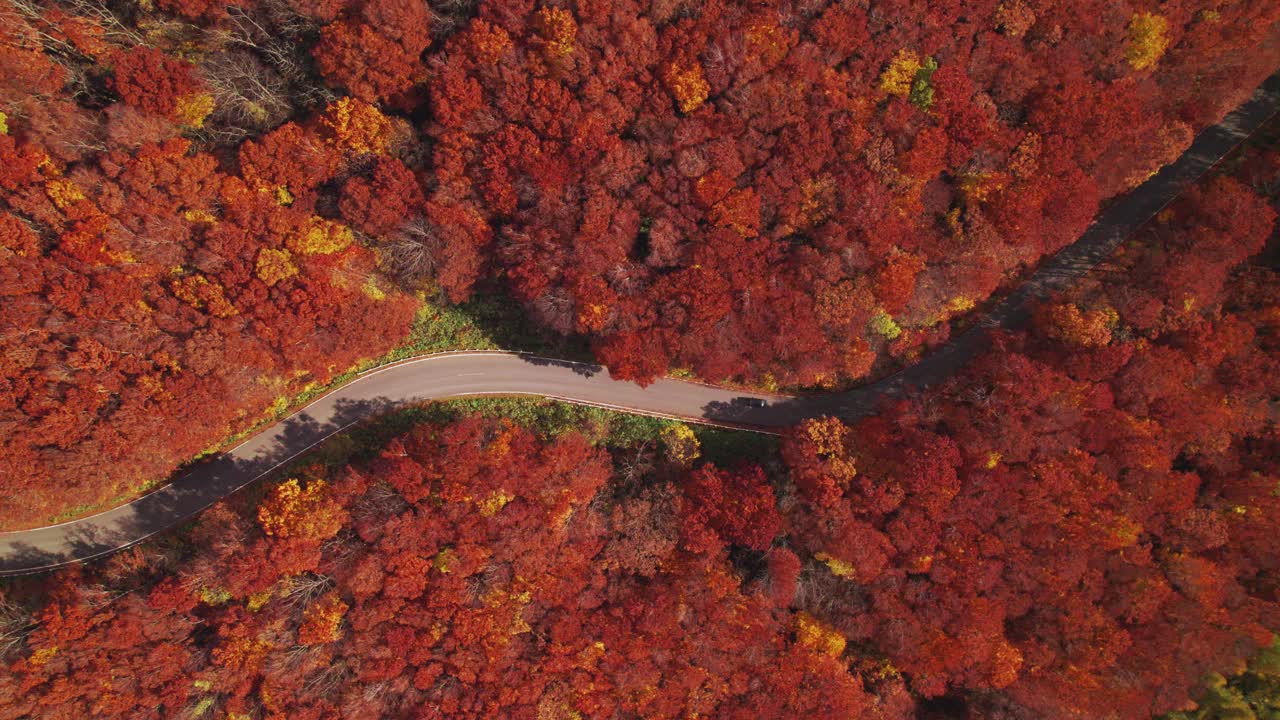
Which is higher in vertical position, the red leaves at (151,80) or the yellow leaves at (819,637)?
the red leaves at (151,80)

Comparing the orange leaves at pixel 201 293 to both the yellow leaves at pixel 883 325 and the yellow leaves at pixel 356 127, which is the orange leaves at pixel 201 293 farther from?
the yellow leaves at pixel 883 325

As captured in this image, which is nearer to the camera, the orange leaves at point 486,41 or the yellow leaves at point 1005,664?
the orange leaves at point 486,41

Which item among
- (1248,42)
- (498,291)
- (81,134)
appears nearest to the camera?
(81,134)

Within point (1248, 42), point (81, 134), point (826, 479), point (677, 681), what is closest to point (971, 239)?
point (826, 479)

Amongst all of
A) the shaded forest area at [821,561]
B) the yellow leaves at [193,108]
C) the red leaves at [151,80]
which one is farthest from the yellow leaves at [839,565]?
the red leaves at [151,80]

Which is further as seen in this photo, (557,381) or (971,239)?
(557,381)

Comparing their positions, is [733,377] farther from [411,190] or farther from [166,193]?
[166,193]

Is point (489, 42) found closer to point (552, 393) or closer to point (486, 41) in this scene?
point (486, 41)
